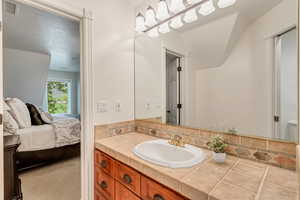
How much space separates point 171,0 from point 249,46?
0.80 metres

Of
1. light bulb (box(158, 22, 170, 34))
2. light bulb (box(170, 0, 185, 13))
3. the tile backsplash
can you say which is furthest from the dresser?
light bulb (box(170, 0, 185, 13))

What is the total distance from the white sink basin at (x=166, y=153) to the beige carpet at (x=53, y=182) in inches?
50.7

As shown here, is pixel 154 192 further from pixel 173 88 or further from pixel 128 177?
pixel 173 88

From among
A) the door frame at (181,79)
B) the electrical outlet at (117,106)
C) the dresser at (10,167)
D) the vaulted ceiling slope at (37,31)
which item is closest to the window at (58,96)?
the vaulted ceiling slope at (37,31)

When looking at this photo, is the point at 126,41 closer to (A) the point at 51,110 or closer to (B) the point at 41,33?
(B) the point at 41,33

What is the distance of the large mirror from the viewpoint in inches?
36.5

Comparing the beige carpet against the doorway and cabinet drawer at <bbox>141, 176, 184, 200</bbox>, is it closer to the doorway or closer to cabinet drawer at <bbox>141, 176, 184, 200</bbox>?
cabinet drawer at <bbox>141, 176, 184, 200</bbox>

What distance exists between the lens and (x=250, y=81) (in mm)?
1052

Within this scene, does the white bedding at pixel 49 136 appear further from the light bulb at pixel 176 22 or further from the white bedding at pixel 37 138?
the light bulb at pixel 176 22

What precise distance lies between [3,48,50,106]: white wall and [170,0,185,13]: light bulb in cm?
375

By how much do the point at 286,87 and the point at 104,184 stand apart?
1.53m

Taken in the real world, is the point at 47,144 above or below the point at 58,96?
below

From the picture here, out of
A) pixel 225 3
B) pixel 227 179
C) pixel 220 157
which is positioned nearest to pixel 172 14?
pixel 225 3

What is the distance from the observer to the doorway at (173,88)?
1.51m
